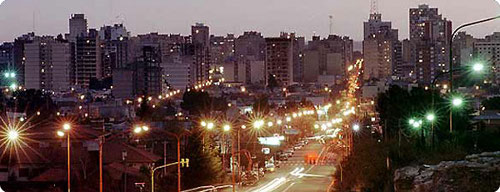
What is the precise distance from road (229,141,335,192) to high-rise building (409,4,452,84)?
23.4 meters

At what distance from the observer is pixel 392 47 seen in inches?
2500

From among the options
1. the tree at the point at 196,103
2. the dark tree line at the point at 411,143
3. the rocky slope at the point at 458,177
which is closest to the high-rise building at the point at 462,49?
the tree at the point at 196,103

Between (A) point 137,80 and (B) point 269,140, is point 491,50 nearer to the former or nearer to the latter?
(A) point 137,80

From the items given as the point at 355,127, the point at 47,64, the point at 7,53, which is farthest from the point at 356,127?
the point at 7,53

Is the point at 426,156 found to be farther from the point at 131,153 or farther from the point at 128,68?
the point at 128,68

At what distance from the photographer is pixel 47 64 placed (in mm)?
45625

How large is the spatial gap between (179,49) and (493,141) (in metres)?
51.5

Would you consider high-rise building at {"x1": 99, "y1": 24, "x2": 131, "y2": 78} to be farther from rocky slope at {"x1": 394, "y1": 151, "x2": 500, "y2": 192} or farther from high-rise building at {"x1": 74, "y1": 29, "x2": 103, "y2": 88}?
rocky slope at {"x1": 394, "y1": 151, "x2": 500, "y2": 192}

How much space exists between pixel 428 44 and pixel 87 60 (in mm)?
18986

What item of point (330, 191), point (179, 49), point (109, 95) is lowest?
point (330, 191)

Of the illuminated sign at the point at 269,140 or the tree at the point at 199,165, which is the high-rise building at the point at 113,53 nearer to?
the illuminated sign at the point at 269,140

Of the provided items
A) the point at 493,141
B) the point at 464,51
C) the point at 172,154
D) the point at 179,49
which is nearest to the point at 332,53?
the point at 179,49

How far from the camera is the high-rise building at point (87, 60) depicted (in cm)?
4953

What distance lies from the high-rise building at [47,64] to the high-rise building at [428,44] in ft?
61.8
